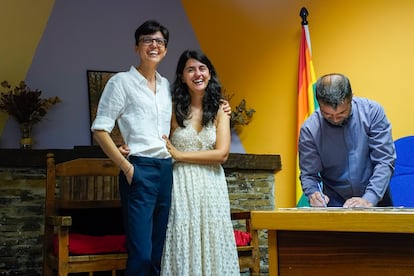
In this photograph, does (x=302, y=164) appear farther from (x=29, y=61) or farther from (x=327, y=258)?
(x=29, y=61)

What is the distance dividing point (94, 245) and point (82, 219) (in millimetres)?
804

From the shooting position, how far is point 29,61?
12.3ft

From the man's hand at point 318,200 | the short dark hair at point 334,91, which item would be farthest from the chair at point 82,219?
the short dark hair at point 334,91

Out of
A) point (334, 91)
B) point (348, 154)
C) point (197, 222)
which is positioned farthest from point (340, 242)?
point (197, 222)

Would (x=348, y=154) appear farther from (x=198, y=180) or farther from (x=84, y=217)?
(x=84, y=217)

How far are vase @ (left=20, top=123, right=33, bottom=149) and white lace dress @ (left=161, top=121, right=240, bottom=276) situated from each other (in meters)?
1.57

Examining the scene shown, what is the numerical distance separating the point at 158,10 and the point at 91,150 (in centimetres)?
140

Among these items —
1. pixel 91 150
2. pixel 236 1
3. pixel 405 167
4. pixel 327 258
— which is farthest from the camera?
pixel 236 1

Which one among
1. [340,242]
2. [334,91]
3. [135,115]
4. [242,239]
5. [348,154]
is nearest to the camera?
[340,242]

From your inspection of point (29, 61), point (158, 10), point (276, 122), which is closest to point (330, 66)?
point (276, 122)

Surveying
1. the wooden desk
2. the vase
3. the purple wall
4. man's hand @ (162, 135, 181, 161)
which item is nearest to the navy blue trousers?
man's hand @ (162, 135, 181, 161)

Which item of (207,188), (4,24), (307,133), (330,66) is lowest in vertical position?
(207,188)

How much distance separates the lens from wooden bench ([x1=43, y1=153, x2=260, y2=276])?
2367 mm

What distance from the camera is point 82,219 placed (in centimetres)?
323
